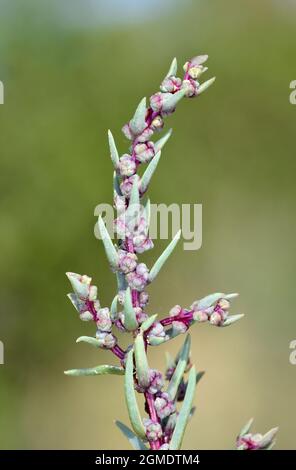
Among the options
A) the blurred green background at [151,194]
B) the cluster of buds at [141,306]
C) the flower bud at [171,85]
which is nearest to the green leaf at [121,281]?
the cluster of buds at [141,306]

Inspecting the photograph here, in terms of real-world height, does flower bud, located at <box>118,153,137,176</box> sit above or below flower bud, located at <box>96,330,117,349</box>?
above

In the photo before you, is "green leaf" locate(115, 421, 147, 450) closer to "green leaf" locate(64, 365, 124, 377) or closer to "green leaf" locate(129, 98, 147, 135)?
"green leaf" locate(64, 365, 124, 377)

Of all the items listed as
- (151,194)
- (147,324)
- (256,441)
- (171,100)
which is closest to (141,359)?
(147,324)

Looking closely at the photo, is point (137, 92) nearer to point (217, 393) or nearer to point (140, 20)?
point (140, 20)

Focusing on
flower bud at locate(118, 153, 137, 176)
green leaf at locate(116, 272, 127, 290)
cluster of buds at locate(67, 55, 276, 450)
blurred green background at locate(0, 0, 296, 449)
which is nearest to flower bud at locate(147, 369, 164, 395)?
cluster of buds at locate(67, 55, 276, 450)

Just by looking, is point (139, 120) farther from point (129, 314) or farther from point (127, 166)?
point (129, 314)

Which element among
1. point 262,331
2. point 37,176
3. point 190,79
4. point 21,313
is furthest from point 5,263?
point 190,79
